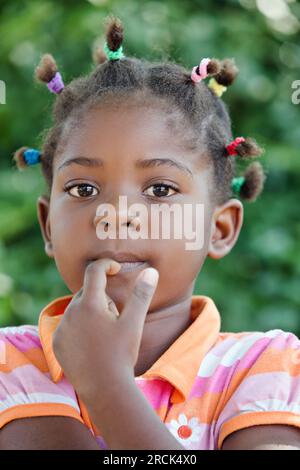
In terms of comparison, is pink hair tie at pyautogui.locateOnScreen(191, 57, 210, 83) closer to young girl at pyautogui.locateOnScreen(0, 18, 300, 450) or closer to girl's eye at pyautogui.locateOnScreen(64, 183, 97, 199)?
young girl at pyautogui.locateOnScreen(0, 18, 300, 450)

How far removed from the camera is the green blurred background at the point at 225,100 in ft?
9.61

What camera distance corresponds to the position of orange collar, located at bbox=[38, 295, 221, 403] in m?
1.49

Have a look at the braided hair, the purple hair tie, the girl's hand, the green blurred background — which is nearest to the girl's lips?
the girl's hand

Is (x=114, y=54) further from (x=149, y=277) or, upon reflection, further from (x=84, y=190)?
(x=149, y=277)

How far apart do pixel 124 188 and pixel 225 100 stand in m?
1.65

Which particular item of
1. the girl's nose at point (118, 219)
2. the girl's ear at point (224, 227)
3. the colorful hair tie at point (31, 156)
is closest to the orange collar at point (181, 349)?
the girl's ear at point (224, 227)

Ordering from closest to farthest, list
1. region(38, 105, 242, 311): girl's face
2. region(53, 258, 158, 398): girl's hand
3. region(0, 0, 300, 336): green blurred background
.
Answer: region(53, 258, 158, 398): girl's hand
region(38, 105, 242, 311): girl's face
region(0, 0, 300, 336): green blurred background

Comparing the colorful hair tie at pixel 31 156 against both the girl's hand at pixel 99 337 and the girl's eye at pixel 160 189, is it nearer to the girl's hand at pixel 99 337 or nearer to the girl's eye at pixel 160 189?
the girl's eye at pixel 160 189

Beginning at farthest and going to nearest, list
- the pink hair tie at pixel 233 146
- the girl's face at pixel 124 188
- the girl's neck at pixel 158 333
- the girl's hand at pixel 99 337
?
the pink hair tie at pixel 233 146 < the girl's neck at pixel 158 333 < the girl's face at pixel 124 188 < the girl's hand at pixel 99 337

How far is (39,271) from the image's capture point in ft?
9.96

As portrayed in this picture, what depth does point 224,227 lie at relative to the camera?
6.15 feet

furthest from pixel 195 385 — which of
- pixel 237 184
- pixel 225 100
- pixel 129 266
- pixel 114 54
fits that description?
pixel 225 100

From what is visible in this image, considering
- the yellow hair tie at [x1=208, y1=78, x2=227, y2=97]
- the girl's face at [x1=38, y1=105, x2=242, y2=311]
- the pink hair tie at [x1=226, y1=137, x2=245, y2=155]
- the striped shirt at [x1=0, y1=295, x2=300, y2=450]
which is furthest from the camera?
the yellow hair tie at [x1=208, y1=78, x2=227, y2=97]

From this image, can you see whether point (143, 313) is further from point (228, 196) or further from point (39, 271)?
point (39, 271)
